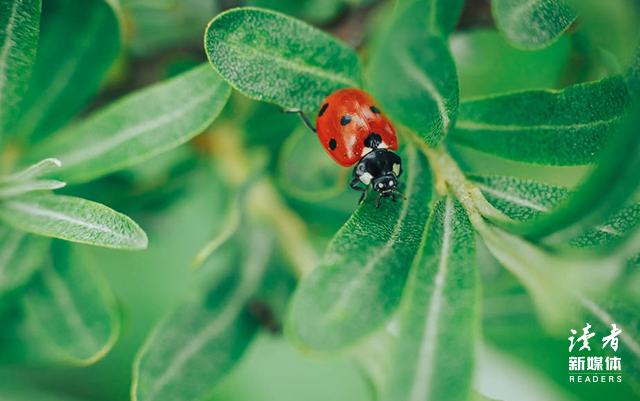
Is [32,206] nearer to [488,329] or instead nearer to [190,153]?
[190,153]

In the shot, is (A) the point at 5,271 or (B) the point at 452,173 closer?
(B) the point at 452,173

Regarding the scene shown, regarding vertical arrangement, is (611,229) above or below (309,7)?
below

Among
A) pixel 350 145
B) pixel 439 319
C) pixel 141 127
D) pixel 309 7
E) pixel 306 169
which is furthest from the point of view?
pixel 309 7

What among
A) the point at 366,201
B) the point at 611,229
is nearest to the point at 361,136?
the point at 366,201

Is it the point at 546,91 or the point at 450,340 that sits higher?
the point at 546,91

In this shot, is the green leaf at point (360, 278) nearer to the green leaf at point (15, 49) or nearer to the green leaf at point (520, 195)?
the green leaf at point (520, 195)

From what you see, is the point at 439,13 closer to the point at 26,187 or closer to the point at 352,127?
the point at 352,127

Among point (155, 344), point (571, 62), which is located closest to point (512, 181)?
point (571, 62)
